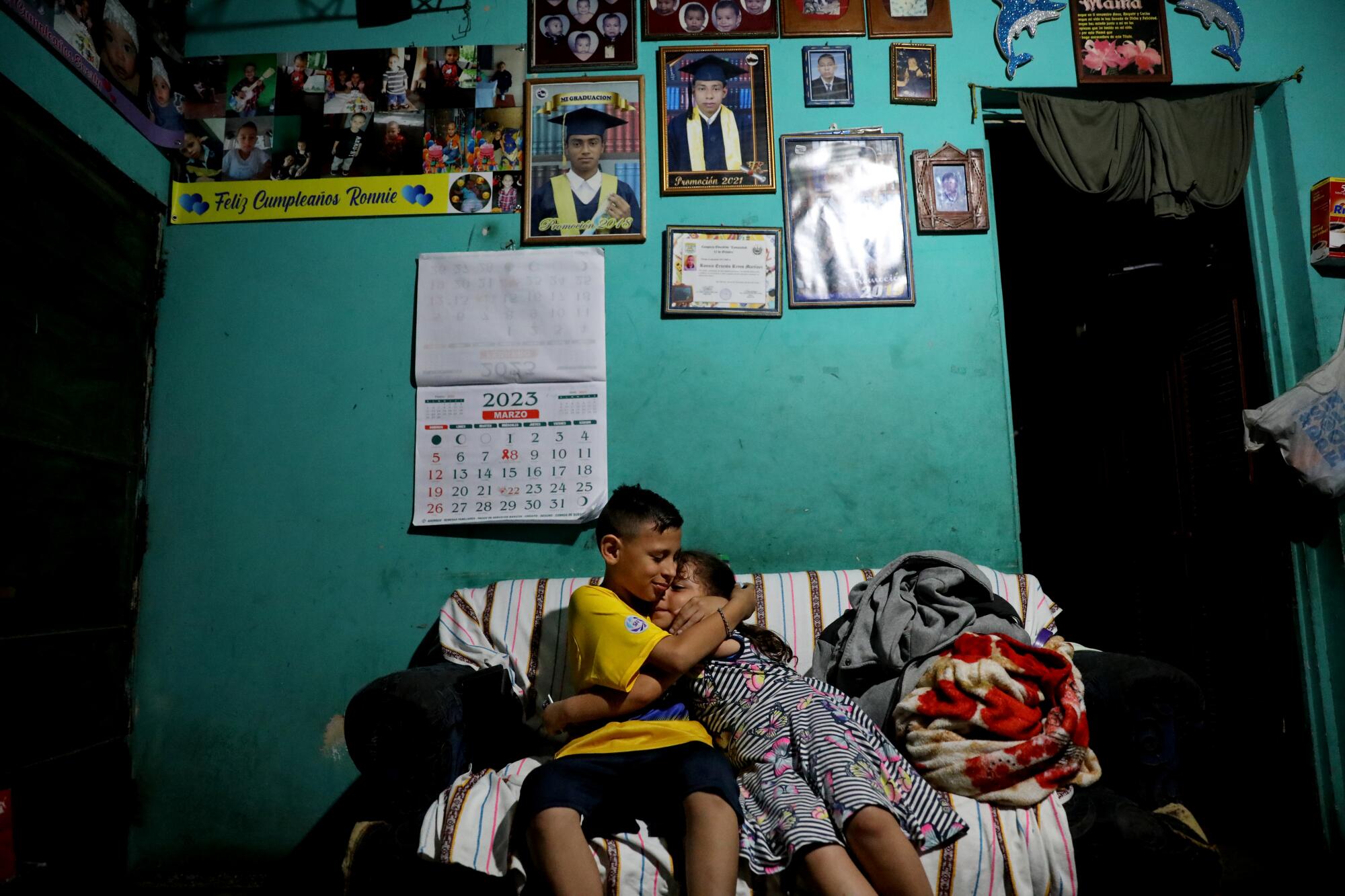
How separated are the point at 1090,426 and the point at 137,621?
4.17 m

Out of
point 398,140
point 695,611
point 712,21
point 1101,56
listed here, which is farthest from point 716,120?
point 695,611

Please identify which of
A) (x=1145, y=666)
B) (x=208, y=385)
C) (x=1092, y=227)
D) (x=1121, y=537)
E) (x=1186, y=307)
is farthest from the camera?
(x=1092, y=227)

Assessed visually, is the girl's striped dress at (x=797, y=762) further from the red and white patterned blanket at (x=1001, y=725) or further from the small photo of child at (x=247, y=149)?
the small photo of child at (x=247, y=149)

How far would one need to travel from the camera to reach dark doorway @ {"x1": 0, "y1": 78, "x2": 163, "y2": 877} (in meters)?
2.05

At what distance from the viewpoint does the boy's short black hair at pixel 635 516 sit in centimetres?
189

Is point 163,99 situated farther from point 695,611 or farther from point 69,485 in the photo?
point 695,611

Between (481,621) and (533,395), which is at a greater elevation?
(533,395)

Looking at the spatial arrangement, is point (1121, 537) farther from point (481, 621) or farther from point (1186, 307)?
point (481, 621)

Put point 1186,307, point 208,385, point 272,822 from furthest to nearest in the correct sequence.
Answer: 1. point 1186,307
2. point 208,385
3. point 272,822

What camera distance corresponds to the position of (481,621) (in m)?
2.30

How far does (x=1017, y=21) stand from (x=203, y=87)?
2927 mm

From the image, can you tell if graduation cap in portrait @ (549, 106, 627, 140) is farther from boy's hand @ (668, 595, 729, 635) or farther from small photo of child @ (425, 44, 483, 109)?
boy's hand @ (668, 595, 729, 635)

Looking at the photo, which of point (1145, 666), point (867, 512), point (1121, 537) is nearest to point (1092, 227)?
point (1121, 537)

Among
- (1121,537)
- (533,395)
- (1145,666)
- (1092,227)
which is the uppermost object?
(1092,227)
